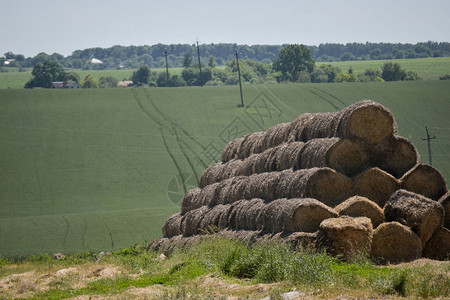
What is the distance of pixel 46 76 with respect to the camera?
112438 mm

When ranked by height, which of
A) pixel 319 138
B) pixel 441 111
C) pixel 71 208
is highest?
pixel 319 138

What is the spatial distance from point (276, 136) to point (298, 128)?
1518 mm

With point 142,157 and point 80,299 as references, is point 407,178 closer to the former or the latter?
point 80,299

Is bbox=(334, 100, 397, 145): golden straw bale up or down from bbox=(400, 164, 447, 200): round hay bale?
up

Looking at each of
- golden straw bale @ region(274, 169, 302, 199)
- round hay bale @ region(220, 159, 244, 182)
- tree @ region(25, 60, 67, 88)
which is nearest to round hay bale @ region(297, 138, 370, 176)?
golden straw bale @ region(274, 169, 302, 199)

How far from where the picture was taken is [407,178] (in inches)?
598

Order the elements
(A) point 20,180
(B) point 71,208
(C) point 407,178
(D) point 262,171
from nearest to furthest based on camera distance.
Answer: (C) point 407,178 < (D) point 262,171 < (B) point 71,208 < (A) point 20,180

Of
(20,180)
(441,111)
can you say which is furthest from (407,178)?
(441,111)

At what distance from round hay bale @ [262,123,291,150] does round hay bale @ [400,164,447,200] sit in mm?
4767

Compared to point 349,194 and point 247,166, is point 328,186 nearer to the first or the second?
point 349,194

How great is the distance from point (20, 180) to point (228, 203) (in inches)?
1179

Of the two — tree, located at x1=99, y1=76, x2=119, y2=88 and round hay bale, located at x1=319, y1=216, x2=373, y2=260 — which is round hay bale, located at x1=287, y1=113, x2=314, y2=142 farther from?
tree, located at x1=99, y1=76, x2=119, y2=88

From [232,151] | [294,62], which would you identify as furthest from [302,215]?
[294,62]

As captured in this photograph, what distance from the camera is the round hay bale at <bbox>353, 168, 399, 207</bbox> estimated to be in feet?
49.3
